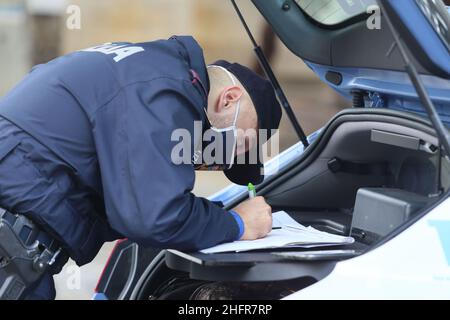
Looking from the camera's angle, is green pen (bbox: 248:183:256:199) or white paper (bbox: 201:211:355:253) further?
green pen (bbox: 248:183:256:199)

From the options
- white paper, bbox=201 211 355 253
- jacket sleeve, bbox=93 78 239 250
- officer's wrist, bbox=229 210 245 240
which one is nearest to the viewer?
jacket sleeve, bbox=93 78 239 250

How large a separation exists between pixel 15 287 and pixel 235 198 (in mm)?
979

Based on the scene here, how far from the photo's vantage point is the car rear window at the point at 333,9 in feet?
8.98

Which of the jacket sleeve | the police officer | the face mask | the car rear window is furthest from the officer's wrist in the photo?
the car rear window

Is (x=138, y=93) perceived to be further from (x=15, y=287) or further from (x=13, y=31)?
(x=13, y=31)

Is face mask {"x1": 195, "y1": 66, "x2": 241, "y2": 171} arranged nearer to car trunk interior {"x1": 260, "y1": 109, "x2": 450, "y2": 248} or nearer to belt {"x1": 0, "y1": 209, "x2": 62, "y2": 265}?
car trunk interior {"x1": 260, "y1": 109, "x2": 450, "y2": 248}

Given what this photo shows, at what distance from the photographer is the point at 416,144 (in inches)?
94.0

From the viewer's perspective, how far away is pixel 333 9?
9.33 feet

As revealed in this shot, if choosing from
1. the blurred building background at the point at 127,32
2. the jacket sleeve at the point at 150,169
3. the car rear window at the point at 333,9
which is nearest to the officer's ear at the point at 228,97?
the jacket sleeve at the point at 150,169

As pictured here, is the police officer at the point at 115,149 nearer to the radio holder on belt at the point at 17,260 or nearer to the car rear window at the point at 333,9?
the radio holder on belt at the point at 17,260

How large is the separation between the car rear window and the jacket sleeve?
2.52ft

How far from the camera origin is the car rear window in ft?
8.98

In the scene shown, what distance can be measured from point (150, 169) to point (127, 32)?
6366 mm

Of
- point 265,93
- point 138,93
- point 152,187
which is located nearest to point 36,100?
point 138,93
